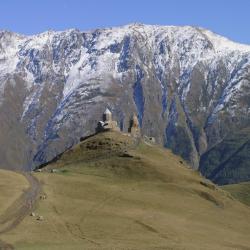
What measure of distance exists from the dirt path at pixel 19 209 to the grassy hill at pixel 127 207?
1454 millimetres

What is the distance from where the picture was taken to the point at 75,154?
646 feet

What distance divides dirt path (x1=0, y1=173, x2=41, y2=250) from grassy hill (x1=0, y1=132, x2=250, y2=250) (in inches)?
57.2

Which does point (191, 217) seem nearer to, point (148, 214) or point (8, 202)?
point (148, 214)

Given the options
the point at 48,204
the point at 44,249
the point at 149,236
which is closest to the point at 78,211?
the point at 48,204

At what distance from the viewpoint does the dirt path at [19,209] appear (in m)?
98.6

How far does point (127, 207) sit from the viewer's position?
12912 centimetres

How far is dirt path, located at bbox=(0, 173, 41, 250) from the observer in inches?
3880

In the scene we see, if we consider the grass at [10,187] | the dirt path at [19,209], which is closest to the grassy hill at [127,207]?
the dirt path at [19,209]

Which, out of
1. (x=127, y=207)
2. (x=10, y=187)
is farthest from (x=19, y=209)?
(x=127, y=207)

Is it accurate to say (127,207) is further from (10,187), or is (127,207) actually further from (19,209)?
(19,209)

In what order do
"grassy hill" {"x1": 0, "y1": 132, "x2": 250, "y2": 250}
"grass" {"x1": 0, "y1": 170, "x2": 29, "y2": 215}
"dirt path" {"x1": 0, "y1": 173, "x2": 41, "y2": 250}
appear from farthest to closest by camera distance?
"grass" {"x1": 0, "y1": 170, "x2": 29, "y2": 215}, "dirt path" {"x1": 0, "y1": 173, "x2": 41, "y2": 250}, "grassy hill" {"x1": 0, "y1": 132, "x2": 250, "y2": 250}

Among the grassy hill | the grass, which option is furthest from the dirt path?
the grassy hill

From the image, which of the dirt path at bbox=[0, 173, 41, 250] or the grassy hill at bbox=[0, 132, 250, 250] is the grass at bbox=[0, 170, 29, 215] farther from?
the grassy hill at bbox=[0, 132, 250, 250]

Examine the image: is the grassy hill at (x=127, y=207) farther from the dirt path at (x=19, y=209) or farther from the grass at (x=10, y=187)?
the grass at (x=10, y=187)
